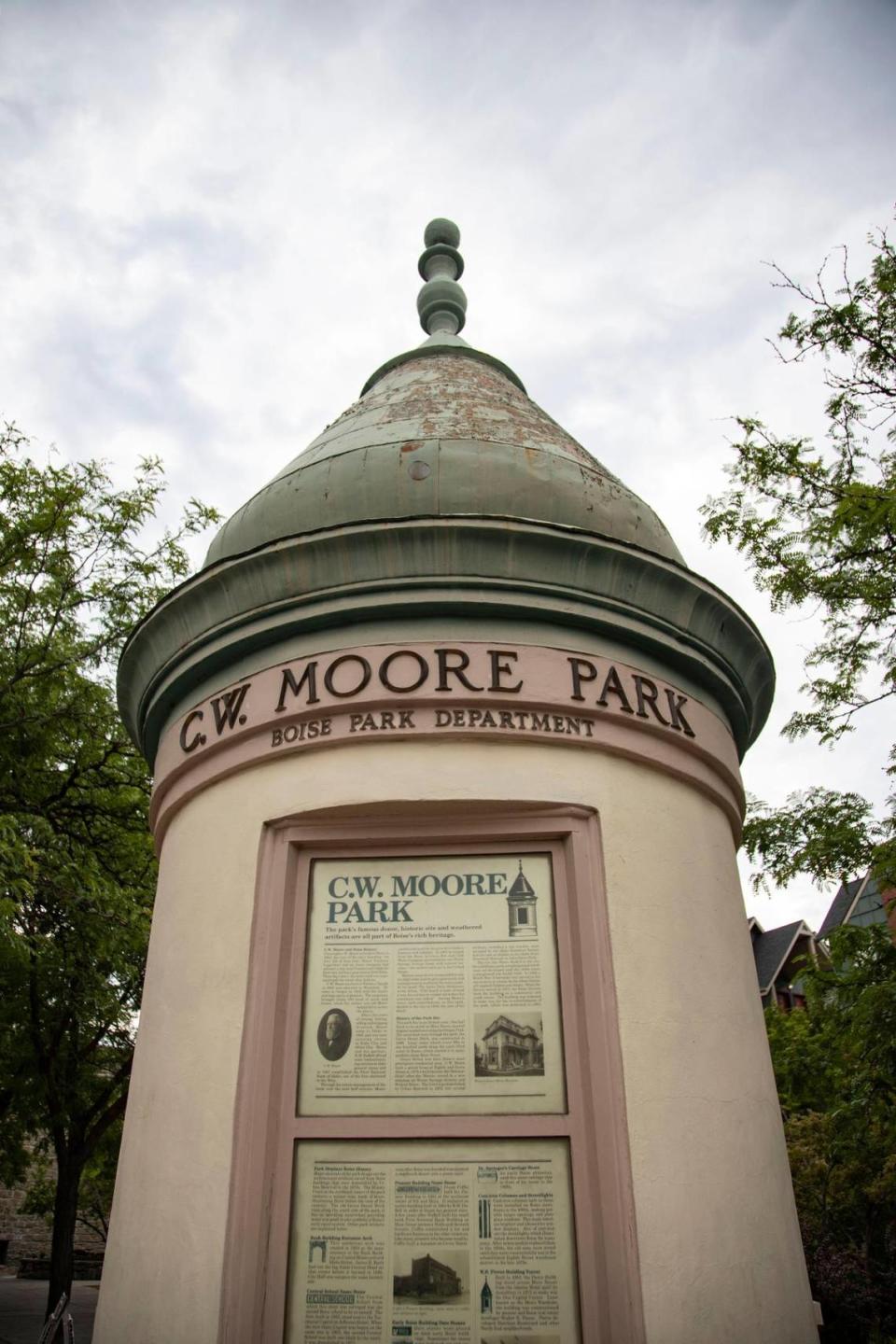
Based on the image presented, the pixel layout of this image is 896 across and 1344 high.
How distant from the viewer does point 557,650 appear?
4441 mm

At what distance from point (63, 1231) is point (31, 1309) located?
8.61 meters

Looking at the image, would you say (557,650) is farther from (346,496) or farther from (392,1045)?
(392,1045)

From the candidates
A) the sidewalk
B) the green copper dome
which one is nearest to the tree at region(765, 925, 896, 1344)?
the green copper dome

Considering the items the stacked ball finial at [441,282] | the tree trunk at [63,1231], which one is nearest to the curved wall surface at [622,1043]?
the stacked ball finial at [441,282]

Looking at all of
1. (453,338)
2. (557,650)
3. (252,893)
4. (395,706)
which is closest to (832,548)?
(453,338)

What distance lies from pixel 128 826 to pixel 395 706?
8799 millimetres

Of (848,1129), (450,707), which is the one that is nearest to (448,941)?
(450,707)

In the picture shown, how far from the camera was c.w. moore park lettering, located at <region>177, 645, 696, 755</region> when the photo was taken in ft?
13.9

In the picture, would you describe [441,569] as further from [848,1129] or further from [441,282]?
[848,1129]

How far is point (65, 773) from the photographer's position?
11.8m

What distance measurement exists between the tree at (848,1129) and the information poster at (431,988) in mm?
5442

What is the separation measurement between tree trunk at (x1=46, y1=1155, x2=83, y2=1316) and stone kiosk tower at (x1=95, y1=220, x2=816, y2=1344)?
12589 millimetres

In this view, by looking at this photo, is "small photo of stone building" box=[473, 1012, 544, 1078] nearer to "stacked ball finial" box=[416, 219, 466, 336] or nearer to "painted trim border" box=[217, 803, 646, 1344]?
"painted trim border" box=[217, 803, 646, 1344]

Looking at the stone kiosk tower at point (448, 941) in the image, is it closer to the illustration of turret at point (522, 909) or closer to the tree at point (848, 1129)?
the illustration of turret at point (522, 909)
